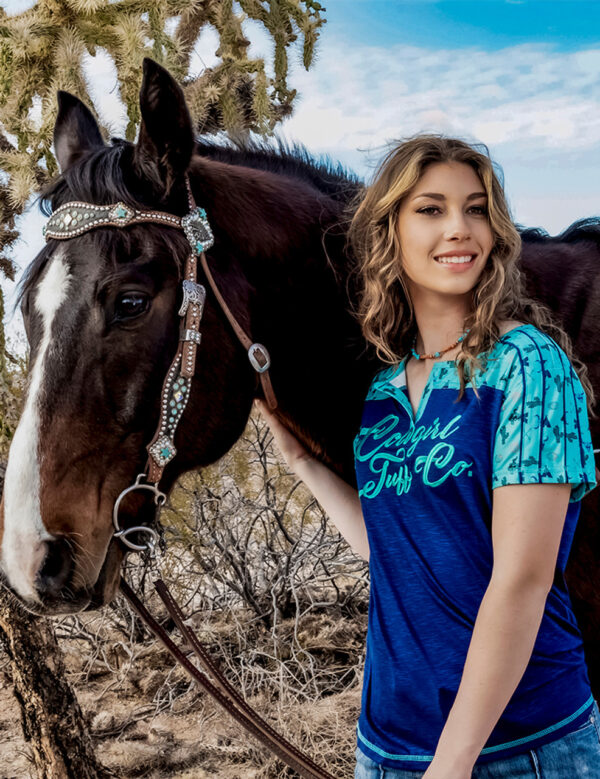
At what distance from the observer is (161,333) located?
63.9 inches

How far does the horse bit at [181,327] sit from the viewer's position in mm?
1624

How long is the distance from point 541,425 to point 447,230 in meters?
0.48

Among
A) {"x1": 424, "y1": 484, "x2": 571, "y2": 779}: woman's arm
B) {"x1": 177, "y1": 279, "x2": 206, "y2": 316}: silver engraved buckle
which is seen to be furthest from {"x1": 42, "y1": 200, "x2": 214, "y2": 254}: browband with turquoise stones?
{"x1": 424, "y1": 484, "x2": 571, "y2": 779}: woman's arm

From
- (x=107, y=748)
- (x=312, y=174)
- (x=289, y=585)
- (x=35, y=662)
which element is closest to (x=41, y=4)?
(x=312, y=174)

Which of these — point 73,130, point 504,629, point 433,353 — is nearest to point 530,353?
point 433,353

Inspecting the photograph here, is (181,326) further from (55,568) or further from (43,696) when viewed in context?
(43,696)

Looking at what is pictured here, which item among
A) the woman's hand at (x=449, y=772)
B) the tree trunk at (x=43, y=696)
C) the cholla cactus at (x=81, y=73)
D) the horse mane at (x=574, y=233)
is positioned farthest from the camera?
the cholla cactus at (x=81, y=73)

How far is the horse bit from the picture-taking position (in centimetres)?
162

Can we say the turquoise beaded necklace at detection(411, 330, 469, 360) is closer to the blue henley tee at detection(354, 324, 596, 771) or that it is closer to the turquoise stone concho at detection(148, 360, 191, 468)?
the blue henley tee at detection(354, 324, 596, 771)

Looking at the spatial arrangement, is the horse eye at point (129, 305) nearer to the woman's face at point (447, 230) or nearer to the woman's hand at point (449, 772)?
the woman's face at point (447, 230)

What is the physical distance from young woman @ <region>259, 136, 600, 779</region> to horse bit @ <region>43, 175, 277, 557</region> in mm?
447

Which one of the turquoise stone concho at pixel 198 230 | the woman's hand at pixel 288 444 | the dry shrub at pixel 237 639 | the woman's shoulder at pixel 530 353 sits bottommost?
the dry shrub at pixel 237 639

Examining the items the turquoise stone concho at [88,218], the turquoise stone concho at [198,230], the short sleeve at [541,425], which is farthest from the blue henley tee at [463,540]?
the turquoise stone concho at [88,218]

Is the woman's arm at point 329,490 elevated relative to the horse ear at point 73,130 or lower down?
lower down
